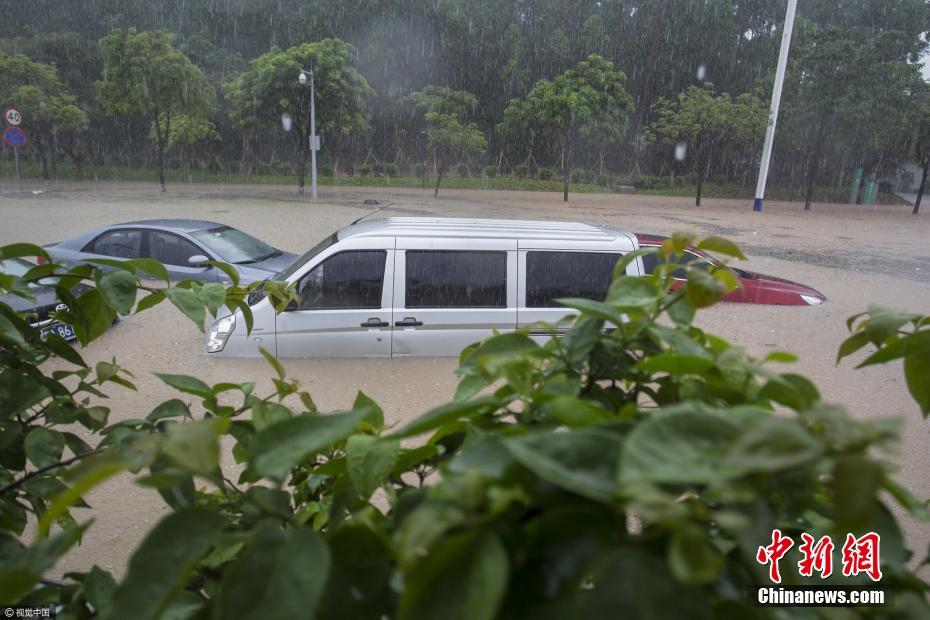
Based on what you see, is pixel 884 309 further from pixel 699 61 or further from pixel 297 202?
pixel 699 61

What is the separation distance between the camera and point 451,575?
417 mm

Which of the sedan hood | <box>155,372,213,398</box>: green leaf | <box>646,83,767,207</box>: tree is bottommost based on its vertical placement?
the sedan hood

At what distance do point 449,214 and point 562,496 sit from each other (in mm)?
16078

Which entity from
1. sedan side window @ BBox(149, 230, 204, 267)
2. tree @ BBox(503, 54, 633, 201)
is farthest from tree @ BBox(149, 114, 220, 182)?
sedan side window @ BBox(149, 230, 204, 267)

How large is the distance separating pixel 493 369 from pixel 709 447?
0.25m

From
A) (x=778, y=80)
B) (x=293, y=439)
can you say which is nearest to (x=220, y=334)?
(x=293, y=439)

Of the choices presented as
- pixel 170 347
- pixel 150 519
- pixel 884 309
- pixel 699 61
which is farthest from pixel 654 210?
pixel 884 309

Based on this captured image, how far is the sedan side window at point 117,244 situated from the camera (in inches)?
286

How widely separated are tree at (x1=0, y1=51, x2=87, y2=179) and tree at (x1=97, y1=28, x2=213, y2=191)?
1.66 m

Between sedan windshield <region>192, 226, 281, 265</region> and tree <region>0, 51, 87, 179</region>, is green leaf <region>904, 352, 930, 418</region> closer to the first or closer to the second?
sedan windshield <region>192, 226, 281, 265</region>

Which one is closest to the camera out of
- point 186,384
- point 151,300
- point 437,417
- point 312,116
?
point 437,417

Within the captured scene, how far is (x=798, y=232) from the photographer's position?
15.1 metres

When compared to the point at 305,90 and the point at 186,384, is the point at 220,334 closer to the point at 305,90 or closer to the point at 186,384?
the point at 186,384

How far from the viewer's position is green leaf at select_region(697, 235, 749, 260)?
685mm
